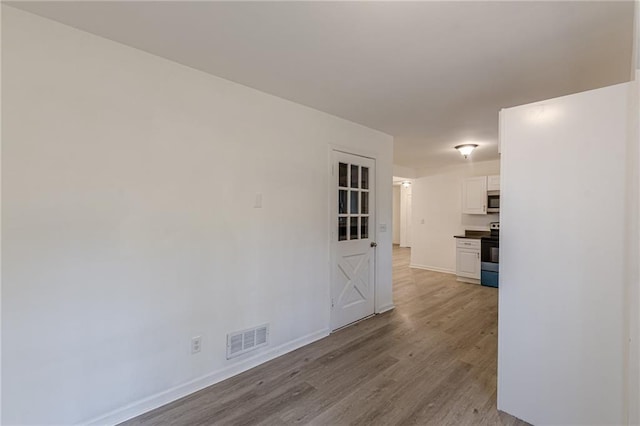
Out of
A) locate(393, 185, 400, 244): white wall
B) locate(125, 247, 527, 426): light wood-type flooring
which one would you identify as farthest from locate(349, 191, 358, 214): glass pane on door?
locate(393, 185, 400, 244): white wall

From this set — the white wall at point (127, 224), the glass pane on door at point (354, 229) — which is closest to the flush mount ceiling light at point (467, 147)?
the glass pane on door at point (354, 229)

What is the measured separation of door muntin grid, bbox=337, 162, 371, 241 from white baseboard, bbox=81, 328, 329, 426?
136 cm

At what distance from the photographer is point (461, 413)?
6.93 ft

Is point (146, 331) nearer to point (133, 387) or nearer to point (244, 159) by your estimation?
point (133, 387)

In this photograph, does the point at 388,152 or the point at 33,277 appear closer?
the point at 33,277

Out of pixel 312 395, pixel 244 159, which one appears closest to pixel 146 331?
pixel 312 395

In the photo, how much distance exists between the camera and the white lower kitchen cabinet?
5844 mm

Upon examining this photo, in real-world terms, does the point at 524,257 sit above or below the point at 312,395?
above

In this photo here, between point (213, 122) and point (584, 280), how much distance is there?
2.84 metres

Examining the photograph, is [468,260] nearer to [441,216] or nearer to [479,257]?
[479,257]

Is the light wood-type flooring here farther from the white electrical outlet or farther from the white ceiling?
the white ceiling

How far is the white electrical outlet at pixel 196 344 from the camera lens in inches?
93.2

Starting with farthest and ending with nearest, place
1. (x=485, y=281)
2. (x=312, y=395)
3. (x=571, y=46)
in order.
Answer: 1. (x=485, y=281)
2. (x=312, y=395)
3. (x=571, y=46)

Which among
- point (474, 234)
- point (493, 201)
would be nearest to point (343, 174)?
point (493, 201)
